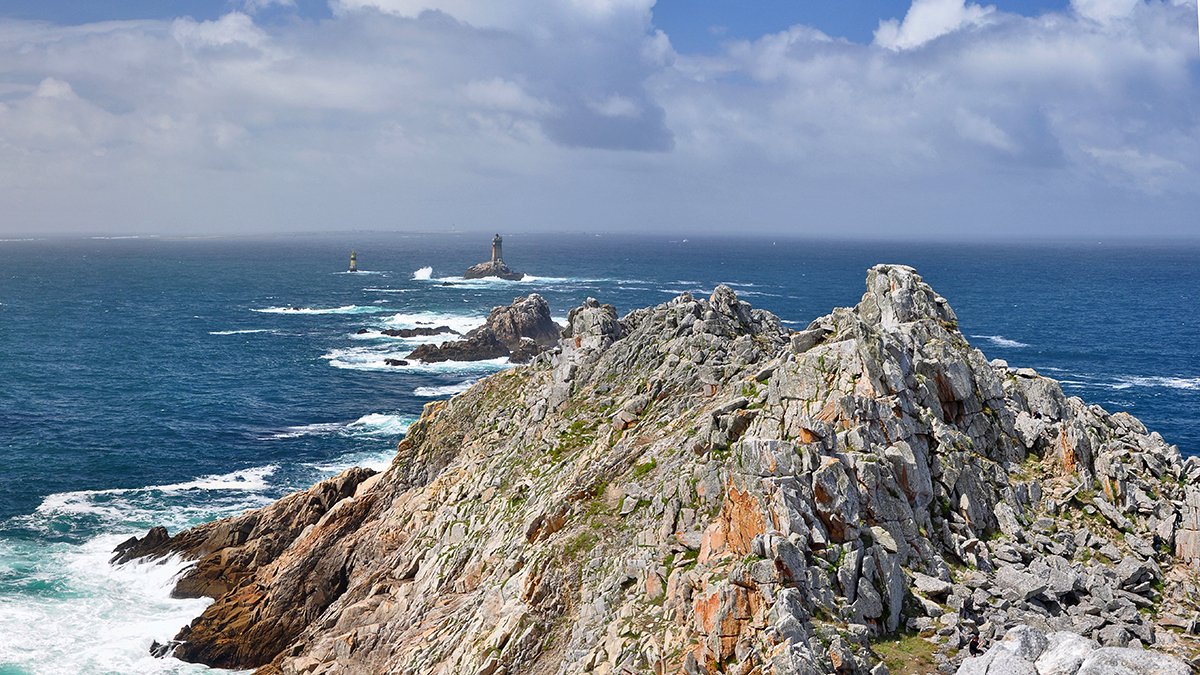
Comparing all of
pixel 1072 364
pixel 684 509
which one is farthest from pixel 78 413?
pixel 1072 364

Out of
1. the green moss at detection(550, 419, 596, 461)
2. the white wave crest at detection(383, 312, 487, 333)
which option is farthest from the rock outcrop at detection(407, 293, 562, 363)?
the green moss at detection(550, 419, 596, 461)

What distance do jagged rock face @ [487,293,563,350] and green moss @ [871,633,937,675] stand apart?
103438 mm

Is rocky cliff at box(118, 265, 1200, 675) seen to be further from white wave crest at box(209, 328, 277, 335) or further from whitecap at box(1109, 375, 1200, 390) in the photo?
white wave crest at box(209, 328, 277, 335)

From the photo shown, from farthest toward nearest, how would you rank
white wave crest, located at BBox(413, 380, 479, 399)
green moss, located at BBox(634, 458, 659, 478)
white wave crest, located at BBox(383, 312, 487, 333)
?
white wave crest, located at BBox(383, 312, 487, 333)
white wave crest, located at BBox(413, 380, 479, 399)
green moss, located at BBox(634, 458, 659, 478)

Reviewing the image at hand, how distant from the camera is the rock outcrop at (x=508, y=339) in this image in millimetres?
122250

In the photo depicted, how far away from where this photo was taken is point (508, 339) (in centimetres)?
12800

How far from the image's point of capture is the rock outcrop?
122250 mm

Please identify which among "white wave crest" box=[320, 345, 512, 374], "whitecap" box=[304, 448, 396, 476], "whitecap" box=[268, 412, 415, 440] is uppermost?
"white wave crest" box=[320, 345, 512, 374]

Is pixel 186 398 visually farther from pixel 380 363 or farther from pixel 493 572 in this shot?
pixel 493 572

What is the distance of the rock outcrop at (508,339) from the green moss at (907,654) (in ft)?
315

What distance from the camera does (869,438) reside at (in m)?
29.0

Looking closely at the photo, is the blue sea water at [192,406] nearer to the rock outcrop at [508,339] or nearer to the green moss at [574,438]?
the rock outcrop at [508,339]

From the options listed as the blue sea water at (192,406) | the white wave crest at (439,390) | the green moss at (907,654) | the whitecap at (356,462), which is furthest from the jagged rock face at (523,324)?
the green moss at (907,654)

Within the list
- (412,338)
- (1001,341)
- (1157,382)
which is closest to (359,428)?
(412,338)
